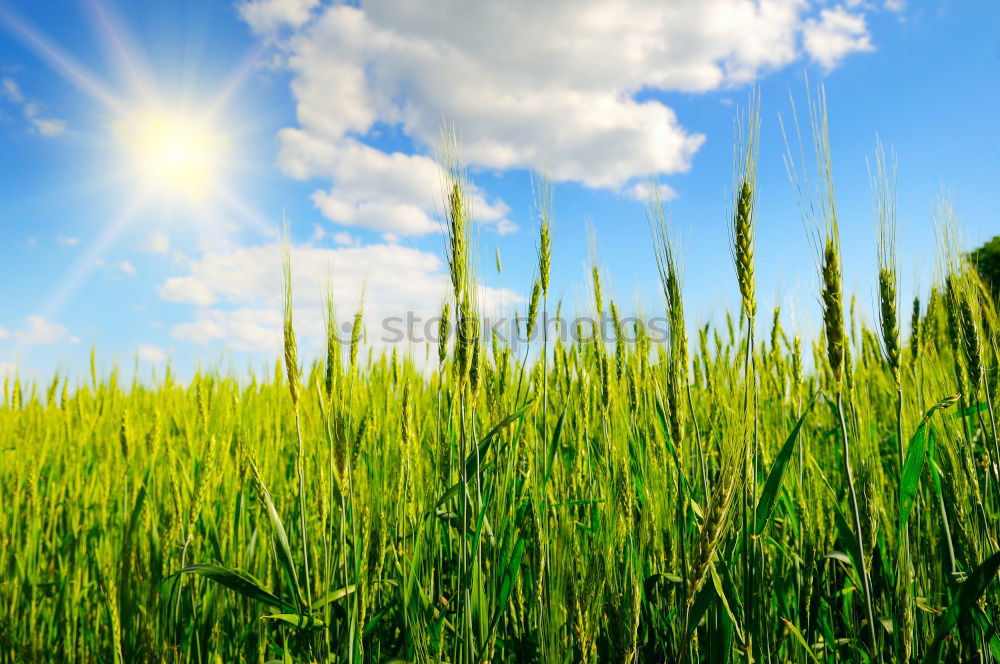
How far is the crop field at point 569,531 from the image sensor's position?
4.25ft

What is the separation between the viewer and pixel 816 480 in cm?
200

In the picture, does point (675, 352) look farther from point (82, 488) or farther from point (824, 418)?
point (82, 488)

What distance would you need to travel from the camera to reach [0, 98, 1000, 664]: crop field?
1297 millimetres

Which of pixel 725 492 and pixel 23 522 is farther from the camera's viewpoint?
pixel 23 522

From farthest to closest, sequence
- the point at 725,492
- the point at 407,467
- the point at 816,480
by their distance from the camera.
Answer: the point at 816,480, the point at 407,467, the point at 725,492

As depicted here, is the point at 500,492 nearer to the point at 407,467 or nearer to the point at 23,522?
the point at 407,467

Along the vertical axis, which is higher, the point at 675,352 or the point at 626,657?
the point at 675,352

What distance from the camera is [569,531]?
4.91 feet

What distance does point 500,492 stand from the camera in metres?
1.77

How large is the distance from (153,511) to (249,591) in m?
1.05

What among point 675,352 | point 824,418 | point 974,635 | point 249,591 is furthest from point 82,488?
point 824,418

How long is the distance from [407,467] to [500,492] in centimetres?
31

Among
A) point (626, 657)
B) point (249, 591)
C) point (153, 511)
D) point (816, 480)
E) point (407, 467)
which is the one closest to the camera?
point (626, 657)

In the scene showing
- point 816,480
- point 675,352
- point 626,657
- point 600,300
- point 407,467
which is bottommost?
point 626,657
